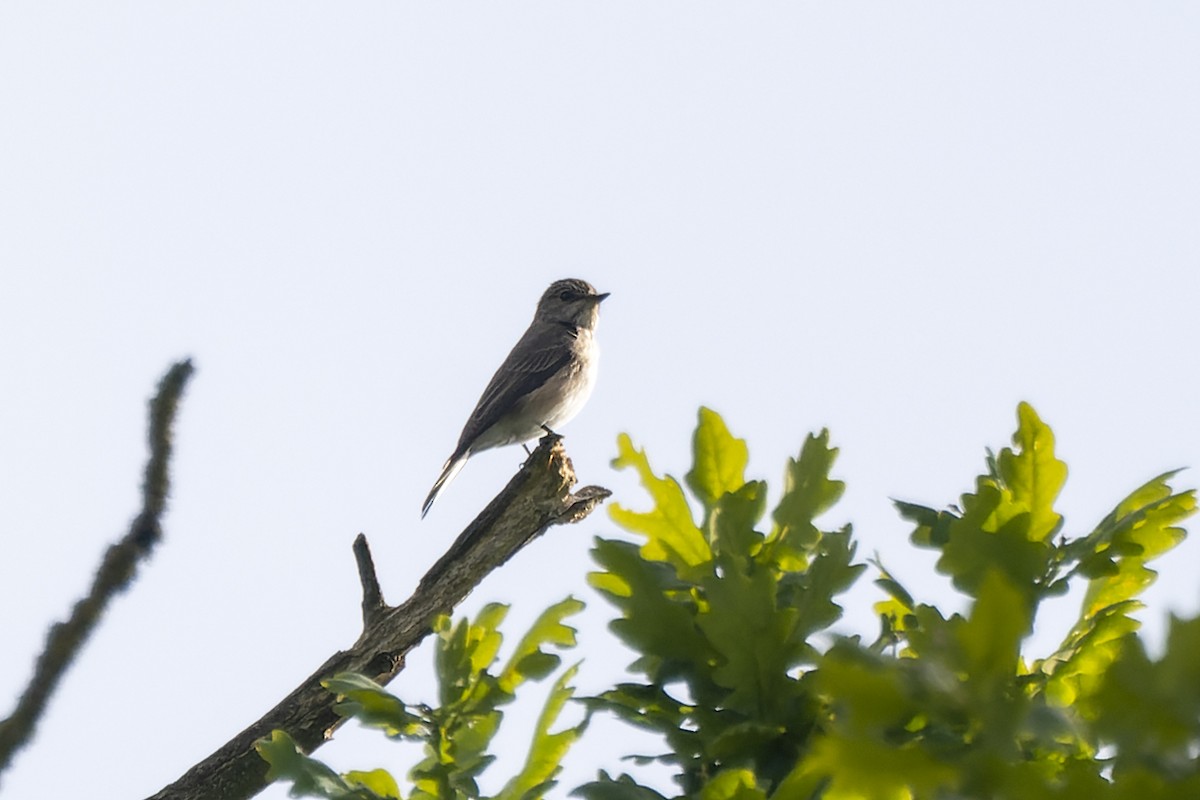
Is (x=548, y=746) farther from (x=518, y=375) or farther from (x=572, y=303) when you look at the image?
(x=572, y=303)

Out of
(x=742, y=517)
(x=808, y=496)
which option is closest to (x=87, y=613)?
(x=742, y=517)

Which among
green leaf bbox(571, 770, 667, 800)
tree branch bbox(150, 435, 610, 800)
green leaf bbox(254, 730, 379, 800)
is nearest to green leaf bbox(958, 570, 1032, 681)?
green leaf bbox(571, 770, 667, 800)

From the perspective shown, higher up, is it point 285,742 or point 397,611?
point 397,611

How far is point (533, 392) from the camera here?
45.3 feet

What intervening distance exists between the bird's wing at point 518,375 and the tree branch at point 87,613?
11352mm

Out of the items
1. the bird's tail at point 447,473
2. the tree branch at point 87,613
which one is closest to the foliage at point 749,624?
the tree branch at point 87,613

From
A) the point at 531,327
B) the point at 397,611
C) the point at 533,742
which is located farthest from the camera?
the point at 531,327

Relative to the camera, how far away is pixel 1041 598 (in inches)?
123

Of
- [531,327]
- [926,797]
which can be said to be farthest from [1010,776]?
[531,327]

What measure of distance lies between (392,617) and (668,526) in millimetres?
3119

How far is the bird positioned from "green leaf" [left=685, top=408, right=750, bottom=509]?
10.1 metres

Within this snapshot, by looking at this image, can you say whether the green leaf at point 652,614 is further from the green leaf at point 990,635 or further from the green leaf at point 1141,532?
the green leaf at point 990,635

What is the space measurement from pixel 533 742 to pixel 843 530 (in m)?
0.84

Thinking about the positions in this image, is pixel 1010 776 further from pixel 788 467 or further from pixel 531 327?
pixel 531 327
